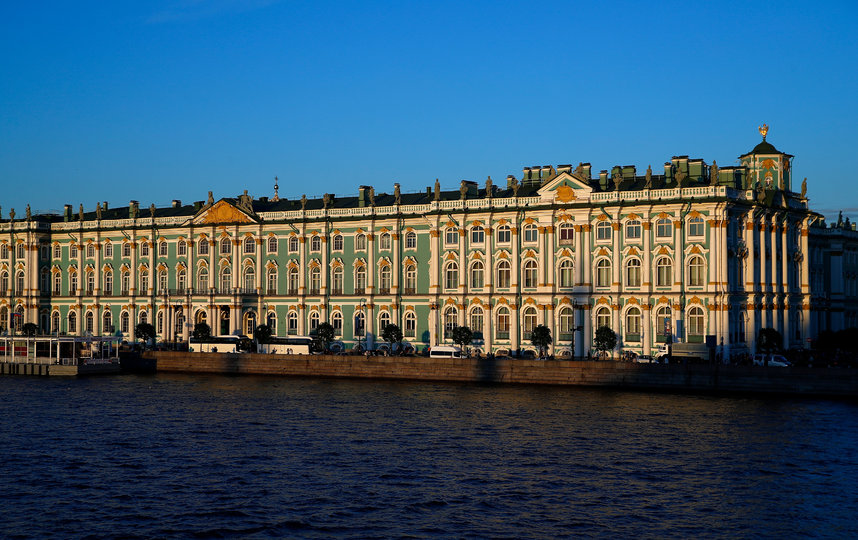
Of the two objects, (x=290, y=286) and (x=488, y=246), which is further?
(x=290, y=286)

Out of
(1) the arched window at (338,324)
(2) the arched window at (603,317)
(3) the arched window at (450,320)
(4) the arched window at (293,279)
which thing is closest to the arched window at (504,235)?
(3) the arched window at (450,320)

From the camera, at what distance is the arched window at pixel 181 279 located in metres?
92.5

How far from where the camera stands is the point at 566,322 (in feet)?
246

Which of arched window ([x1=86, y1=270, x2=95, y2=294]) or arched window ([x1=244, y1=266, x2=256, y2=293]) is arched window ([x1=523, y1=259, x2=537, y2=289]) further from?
arched window ([x1=86, y1=270, x2=95, y2=294])

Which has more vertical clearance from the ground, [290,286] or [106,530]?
[290,286]

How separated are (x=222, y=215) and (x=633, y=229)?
35.8 m

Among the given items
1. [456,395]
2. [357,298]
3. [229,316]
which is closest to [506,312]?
[357,298]

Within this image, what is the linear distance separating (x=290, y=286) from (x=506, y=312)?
19356mm

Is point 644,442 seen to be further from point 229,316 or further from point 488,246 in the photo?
point 229,316

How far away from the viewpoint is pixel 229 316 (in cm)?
8944

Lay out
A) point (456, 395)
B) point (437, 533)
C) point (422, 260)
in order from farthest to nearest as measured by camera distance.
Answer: point (422, 260) < point (456, 395) < point (437, 533)

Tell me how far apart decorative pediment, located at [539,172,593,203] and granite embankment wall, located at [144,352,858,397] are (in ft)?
44.3

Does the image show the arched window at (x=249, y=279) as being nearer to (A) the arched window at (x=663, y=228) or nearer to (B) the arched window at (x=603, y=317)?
(B) the arched window at (x=603, y=317)

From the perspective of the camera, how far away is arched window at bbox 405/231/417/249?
268ft
